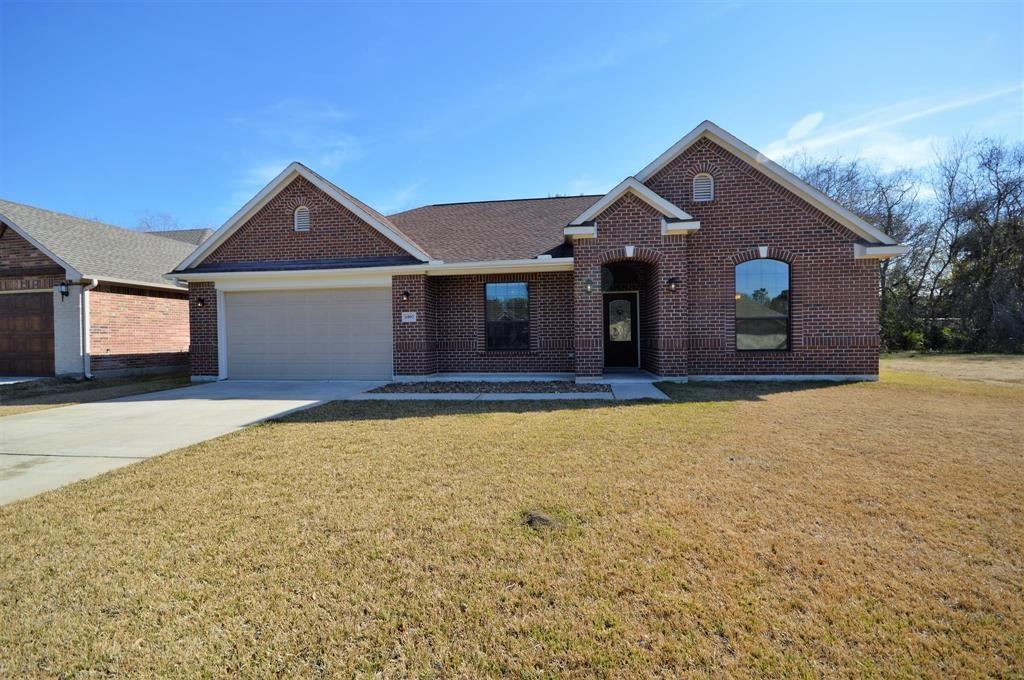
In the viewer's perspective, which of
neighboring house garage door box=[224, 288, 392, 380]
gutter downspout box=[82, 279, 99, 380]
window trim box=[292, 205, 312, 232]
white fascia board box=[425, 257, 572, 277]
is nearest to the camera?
white fascia board box=[425, 257, 572, 277]

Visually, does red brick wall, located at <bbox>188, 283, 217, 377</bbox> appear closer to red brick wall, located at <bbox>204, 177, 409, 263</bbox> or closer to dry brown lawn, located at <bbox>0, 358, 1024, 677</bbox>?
red brick wall, located at <bbox>204, 177, 409, 263</bbox>

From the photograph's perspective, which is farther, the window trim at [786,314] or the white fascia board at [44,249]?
the white fascia board at [44,249]

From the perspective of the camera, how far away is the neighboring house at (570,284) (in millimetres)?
11250

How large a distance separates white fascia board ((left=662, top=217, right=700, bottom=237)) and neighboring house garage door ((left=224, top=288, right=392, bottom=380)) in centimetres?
705

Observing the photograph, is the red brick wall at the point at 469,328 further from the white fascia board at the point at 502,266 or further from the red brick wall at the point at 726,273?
the red brick wall at the point at 726,273

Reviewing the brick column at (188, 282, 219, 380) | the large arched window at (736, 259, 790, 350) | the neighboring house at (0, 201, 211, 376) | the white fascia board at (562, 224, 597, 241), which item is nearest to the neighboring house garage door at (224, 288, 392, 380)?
the brick column at (188, 282, 219, 380)

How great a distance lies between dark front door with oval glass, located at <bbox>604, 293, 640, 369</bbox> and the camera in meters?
14.1

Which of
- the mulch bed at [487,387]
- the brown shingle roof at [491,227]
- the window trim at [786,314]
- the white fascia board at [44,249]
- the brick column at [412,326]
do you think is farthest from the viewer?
the white fascia board at [44,249]

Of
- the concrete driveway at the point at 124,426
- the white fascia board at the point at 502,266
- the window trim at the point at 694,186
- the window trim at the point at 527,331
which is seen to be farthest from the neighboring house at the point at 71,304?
the window trim at the point at 694,186

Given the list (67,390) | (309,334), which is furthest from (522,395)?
(67,390)

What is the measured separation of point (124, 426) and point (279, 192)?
24.8 ft

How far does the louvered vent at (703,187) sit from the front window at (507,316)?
4.82 metres

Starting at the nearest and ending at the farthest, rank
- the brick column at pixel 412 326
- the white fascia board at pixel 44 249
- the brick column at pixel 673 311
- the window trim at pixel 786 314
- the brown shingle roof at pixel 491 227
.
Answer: the brick column at pixel 673 311, the window trim at pixel 786 314, the brick column at pixel 412 326, the brown shingle roof at pixel 491 227, the white fascia board at pixel 44 249

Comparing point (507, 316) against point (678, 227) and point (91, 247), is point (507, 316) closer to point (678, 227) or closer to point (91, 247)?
point (678, 227)
